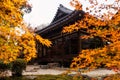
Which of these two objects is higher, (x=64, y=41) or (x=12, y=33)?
(x=64, y=41)

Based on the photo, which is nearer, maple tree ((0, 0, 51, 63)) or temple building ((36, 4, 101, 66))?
maple tree ((0, 0, 51, 63))

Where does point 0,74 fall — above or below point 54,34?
below

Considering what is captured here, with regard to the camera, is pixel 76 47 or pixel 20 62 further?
pixel 76 47

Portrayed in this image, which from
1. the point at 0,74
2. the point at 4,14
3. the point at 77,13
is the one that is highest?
the point at 77,13

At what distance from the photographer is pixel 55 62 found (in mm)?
26422

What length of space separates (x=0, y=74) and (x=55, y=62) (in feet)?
33.7

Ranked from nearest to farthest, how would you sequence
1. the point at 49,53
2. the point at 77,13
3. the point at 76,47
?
the point at 77,13
the point at 76,47
the point at 49,53

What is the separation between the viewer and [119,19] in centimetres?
625

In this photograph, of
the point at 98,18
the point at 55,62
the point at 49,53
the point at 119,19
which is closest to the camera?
the point at 119,19

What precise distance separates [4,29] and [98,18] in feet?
8.01

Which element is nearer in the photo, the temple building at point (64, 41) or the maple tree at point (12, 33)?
the maple tree at point (12, 33)

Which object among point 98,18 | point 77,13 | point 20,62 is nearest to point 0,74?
point 20,62

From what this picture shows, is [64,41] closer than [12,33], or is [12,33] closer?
[12,33]

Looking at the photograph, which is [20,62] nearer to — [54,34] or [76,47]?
[76,47]
